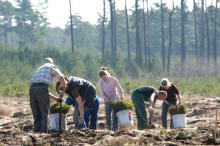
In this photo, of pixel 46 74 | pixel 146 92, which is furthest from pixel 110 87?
pixel 46 74

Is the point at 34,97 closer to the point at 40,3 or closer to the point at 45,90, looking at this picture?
the point at 45,90

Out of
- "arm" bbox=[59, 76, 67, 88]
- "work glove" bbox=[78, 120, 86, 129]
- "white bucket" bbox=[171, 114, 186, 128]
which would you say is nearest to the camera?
"arm" bbox=[59, 76, 67, 88]

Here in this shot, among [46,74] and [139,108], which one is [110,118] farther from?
[46,74]

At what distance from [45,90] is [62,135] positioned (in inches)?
61.9

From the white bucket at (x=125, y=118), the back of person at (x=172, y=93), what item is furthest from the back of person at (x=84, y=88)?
the back of person at (x=172, y=93)

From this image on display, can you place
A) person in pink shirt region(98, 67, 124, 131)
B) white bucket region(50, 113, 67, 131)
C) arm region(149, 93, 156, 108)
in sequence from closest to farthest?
white bucket region(50, 113, 67, 131) < arm region(149, 93, 156, 108) < person in pink shirt region(98, 67, 124, 131)

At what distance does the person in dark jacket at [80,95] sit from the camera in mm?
12148

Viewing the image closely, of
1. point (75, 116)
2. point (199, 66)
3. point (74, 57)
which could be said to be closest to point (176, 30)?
point (199, 66)

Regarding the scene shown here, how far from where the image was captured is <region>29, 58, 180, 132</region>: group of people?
1218 cm

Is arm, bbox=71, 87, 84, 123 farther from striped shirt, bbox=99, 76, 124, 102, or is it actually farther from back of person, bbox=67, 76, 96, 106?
striped shirt, bbox=99, 76, 124, 102

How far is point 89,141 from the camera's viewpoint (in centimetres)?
1041

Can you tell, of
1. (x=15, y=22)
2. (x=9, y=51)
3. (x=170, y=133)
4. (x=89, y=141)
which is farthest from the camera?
(x=15, y=22)

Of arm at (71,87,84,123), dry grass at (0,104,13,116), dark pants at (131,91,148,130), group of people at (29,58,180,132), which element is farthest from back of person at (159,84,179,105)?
dry grass at (0,104,13,116)

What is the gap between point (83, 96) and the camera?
12.7 meters
